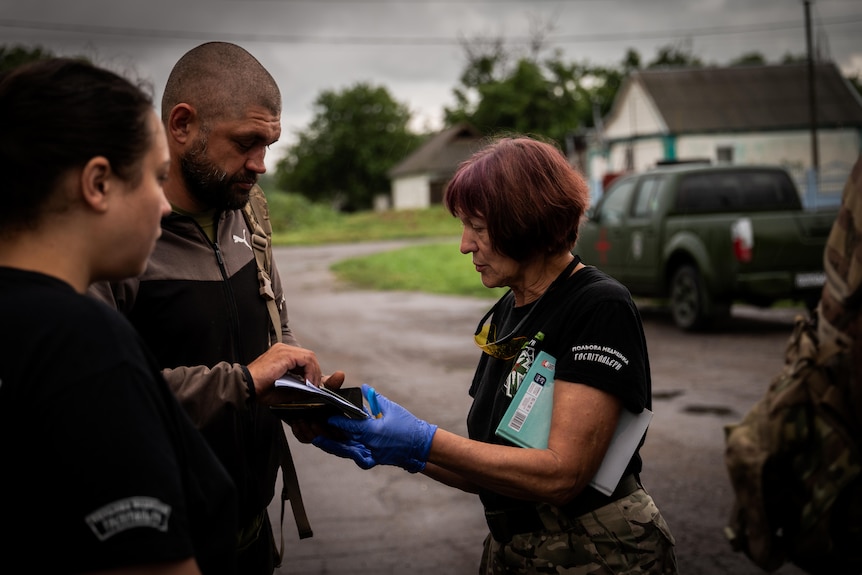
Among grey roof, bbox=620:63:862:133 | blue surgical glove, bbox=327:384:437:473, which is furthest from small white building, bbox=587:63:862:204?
blue surgical glove, bbox=327:384:437:473

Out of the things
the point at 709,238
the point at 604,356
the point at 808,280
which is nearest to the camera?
the point at 604,356

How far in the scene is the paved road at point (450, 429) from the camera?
480 cm

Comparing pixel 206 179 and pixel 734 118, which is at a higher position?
pixel 734 118

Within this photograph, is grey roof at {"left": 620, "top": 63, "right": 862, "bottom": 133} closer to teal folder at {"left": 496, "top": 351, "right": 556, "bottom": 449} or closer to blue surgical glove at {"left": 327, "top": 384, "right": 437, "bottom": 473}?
teal folder at {"left": 496, "top": 351, "right": 556, "bottom": 449}

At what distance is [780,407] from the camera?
1814 mm

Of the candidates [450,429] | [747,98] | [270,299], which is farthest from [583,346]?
[747,98]

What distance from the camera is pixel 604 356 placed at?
224 cm

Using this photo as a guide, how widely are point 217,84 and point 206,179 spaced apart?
300 millimetres

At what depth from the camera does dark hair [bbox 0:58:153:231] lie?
1.42 m

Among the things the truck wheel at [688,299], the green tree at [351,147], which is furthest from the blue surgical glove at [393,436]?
the green tree at [351,147]

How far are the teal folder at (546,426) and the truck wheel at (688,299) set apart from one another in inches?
370

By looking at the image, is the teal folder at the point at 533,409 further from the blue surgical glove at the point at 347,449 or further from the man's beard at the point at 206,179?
the man's beard at the point at 206,179

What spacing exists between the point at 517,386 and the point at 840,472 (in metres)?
0.88

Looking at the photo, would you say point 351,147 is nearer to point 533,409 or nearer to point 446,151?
point 446,151
